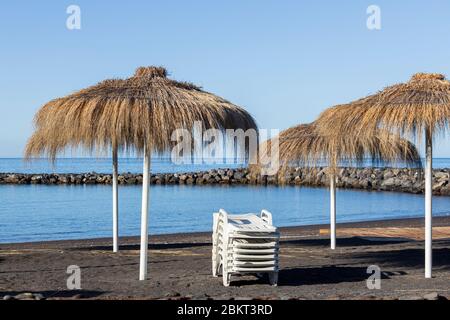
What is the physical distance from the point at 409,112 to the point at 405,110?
50mm

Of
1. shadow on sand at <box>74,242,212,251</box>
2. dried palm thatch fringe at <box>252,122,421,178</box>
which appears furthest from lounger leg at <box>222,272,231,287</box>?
shadow on sand at <box>74,242,212,251</box>

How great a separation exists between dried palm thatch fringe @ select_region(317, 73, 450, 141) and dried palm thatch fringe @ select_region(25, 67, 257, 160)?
4.16 feet

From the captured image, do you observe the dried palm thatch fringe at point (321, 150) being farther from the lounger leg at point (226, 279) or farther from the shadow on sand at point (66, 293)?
the shadow on sand at point (66, 293)

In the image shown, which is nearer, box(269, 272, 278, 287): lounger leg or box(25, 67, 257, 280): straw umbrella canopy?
box(25, 67, 257, 280): straw umbrella canopy

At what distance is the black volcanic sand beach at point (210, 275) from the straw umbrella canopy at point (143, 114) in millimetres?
838

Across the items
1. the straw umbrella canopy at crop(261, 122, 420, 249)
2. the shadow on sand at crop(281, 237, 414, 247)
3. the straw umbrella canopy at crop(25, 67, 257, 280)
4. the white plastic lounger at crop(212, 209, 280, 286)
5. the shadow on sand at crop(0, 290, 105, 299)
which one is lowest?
the shadow on sand at crop(281, 237, 414, 247)

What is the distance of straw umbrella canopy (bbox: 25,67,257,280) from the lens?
7.62 m

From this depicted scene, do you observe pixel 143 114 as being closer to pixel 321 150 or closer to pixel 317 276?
pixel 317 276

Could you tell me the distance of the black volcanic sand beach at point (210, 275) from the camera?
7.13 meters

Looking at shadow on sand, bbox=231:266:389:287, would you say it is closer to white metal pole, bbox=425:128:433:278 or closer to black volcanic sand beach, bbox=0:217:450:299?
black volcanic sand beach, bbox=0:217:450:299

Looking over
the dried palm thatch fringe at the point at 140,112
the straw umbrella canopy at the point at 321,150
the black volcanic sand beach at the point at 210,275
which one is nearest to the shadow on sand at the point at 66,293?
the black volcanic sand beach at the point at 210,275
